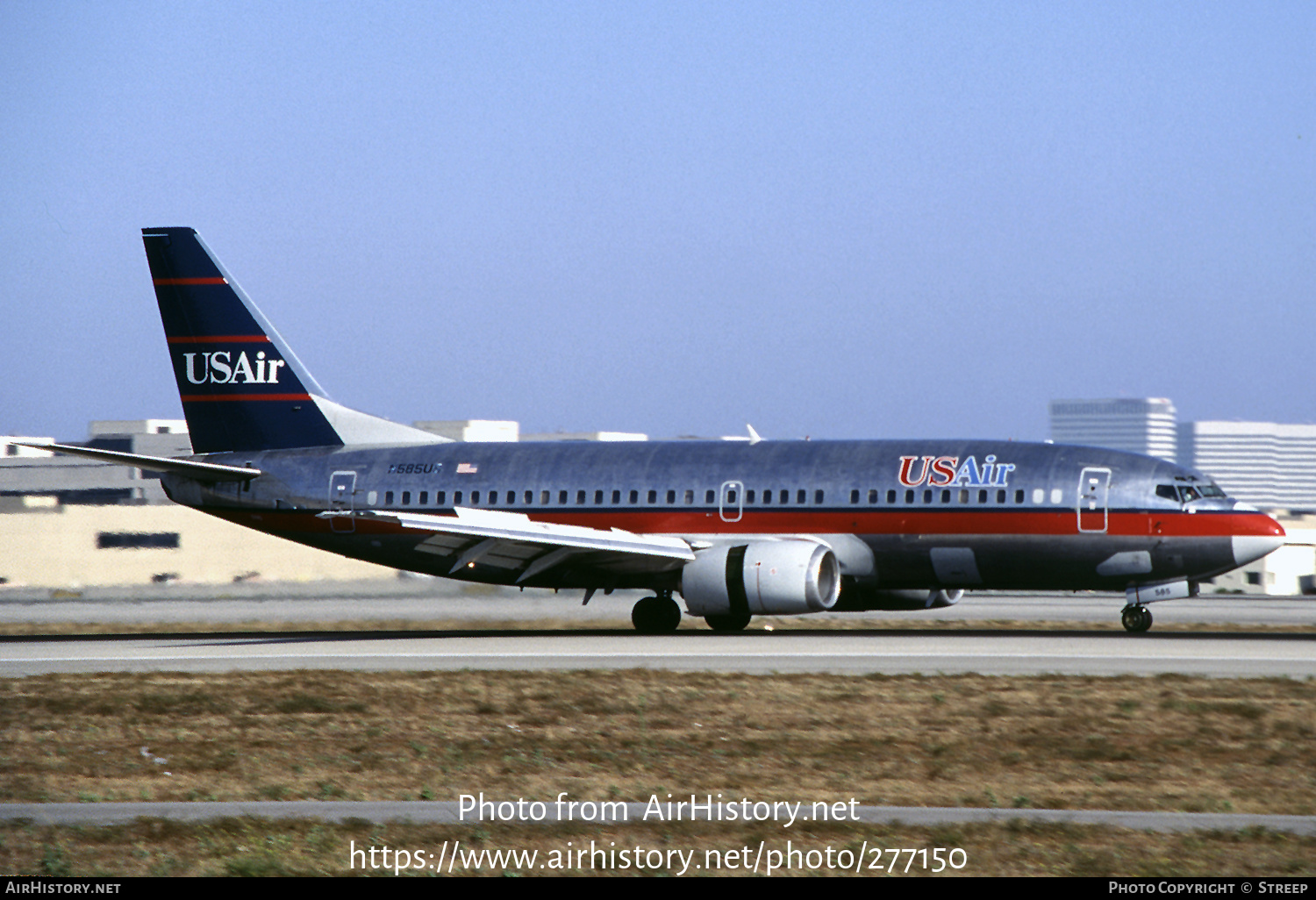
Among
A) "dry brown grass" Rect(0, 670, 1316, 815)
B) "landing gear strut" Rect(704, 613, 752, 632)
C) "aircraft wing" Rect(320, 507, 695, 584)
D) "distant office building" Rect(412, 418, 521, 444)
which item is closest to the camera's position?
"dry brown grass" Rect(0, 670, 1316, 815)

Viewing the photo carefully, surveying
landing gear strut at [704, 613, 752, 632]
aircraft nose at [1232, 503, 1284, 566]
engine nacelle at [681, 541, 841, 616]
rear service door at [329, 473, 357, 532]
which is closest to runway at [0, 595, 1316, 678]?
landing gear strut at [704, 613, 752, 632]

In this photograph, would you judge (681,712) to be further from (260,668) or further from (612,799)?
(260,668)

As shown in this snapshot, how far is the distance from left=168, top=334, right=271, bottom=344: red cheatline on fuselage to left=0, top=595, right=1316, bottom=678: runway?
8.27m

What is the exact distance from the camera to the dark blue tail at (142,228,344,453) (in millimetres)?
42469

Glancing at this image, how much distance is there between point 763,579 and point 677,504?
4203 millimetres

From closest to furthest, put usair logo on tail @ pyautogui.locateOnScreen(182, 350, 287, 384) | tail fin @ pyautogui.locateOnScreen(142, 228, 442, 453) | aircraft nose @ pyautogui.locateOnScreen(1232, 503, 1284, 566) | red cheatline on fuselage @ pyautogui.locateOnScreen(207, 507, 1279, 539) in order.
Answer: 1. aircraft nose @ pyautogui.locateOnScreen(1232, 503, 1284, 566)
2. red cheatline on fuselage @ pyautogui.locateOnScreen(207, 507, 1279, 539)
3. tail fin @ pyautogui.locateOnScreen(142, 228, 442, 453)
4. usair logo on tail @ pyautogui.locateOnScreen(182, 350, 287, 384)

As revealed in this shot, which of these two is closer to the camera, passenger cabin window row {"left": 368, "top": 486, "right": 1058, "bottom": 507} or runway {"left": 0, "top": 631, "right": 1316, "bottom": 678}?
runway {"left": 0, "top": 631, "right": 1316, "bottom": 678}

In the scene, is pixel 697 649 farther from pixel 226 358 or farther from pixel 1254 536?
pixel 226 358

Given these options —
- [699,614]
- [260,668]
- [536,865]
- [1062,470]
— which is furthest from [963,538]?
[536,865]

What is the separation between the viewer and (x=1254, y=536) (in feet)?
111

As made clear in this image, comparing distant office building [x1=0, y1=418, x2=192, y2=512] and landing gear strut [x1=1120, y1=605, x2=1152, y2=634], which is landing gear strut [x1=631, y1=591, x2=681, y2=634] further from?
distant office building [x1=0, y1=418, x2=192, y2=512]

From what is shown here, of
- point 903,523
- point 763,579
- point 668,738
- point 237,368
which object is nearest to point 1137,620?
point 903,523

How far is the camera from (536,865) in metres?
12.4
